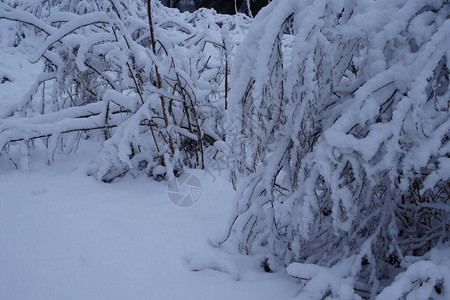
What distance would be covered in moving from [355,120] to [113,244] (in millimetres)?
1329

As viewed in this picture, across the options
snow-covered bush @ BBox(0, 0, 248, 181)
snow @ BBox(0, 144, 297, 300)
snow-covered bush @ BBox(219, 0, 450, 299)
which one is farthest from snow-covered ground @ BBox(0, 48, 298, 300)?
snow-covered bush @ BBox(219, 0, 450, 299)

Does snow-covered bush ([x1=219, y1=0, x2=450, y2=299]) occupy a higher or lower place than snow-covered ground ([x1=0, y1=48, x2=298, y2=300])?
higher

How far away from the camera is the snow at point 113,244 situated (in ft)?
4.46

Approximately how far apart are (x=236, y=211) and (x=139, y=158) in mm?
1077

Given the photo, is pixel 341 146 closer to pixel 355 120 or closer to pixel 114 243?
pixel 355 120

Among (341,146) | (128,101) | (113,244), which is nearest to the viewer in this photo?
(341,146)

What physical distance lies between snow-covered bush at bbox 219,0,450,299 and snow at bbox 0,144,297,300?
1.37 feet

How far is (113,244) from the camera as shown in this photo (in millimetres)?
1624

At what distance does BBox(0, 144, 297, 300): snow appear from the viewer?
1.36 m

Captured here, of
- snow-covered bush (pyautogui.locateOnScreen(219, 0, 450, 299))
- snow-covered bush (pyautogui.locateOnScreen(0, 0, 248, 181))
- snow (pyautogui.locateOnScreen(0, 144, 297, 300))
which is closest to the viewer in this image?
snow-covered bush (pyautogui.locateOnScreen(219, 0, 450, 299))

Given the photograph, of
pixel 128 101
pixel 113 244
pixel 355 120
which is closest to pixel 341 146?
pixel 355 120

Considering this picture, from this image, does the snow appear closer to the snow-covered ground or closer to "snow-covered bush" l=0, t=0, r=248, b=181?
the snow-covered ground

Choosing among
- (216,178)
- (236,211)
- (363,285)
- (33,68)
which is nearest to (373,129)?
(363,285)

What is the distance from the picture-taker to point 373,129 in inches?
39.5
